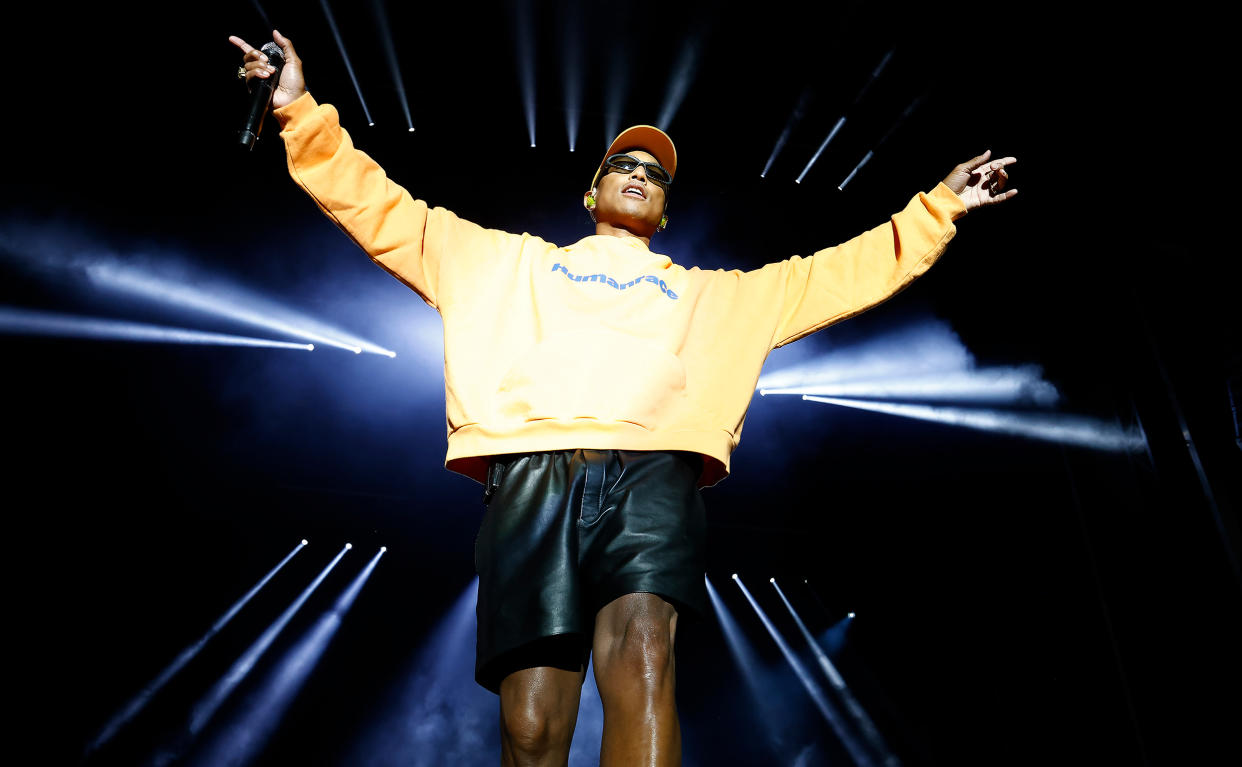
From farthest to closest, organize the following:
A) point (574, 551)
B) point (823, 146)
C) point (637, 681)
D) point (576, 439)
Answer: point (823, 146), point (576, 439), point (574, 551), point (637, 681)

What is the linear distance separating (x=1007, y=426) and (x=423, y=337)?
3898 millimetres

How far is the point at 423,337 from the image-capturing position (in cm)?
507

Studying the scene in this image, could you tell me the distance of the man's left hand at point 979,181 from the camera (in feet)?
6.10

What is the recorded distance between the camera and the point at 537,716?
118cm

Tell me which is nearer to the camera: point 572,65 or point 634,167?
point 634,167

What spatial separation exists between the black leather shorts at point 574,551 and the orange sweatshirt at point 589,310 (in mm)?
67

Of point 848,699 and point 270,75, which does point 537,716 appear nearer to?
point 270,75

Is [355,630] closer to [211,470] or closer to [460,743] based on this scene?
[460,743]

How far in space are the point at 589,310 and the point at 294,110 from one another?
0.80 metres

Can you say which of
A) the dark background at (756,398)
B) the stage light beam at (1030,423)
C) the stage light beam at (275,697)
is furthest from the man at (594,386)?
the stage light beam at (275,697)

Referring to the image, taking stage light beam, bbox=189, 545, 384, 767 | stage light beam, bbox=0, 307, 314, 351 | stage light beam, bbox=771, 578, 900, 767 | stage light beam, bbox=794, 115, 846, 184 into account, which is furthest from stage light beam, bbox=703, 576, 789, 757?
stage light beam, bbox=0, 307, 314, 351

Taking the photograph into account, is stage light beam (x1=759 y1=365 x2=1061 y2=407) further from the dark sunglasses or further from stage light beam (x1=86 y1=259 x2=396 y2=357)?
the dark sunglasses

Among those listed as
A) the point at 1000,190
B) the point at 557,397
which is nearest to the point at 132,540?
the point at 557,397

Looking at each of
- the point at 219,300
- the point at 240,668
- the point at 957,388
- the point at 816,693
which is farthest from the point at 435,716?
the point at 957,388
